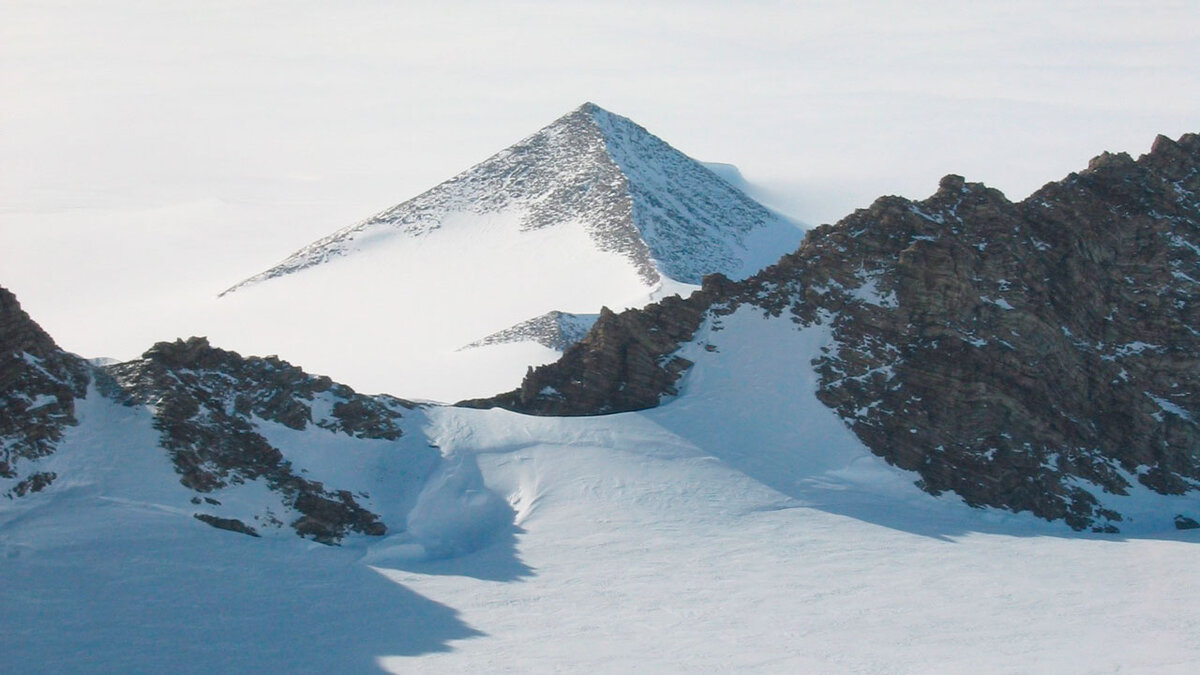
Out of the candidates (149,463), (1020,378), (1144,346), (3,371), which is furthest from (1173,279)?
(3,371)

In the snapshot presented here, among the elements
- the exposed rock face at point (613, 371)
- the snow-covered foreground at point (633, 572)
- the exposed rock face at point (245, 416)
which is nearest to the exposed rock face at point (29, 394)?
the snow-covered foreground at point (633, 572)

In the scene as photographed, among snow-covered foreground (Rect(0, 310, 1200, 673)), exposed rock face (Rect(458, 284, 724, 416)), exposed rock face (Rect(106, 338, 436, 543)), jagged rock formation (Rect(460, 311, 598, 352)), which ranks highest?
jagged rock formation (Rect(460, 311, 598, 352))

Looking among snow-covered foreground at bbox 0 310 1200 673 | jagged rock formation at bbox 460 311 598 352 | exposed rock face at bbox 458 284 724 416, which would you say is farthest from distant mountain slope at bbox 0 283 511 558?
jagged rock formation at bbox 460 311 598 352

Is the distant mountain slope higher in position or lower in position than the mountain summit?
lower

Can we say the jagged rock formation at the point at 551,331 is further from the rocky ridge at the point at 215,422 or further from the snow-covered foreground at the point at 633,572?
the rocky ridge at the point at 215,422

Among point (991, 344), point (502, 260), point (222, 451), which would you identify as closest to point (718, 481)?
point (991, 344)

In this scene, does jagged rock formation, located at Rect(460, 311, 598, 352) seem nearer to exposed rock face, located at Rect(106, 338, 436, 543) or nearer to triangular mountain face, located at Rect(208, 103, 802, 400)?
triangular mountain face, located at Rect(208, 103, 802, 400)
